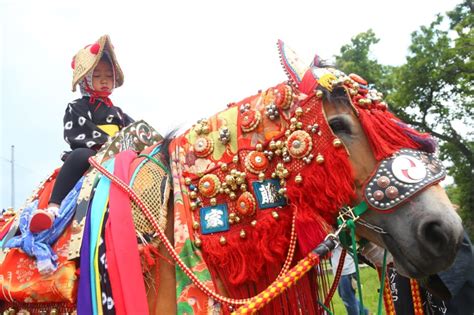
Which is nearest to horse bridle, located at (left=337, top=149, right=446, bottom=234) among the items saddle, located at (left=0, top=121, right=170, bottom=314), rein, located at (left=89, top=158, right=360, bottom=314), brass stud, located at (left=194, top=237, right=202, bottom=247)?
rein, located at (left=89, top=158, right=360, bottom=314)

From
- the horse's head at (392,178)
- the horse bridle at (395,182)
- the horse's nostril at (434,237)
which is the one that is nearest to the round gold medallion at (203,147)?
the horse's head at (392,178)

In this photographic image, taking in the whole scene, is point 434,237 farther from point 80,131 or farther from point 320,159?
point 80,131

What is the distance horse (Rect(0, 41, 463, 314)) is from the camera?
6.30 feet

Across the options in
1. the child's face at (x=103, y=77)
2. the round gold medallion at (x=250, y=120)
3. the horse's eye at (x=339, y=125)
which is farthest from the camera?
the child's face at (x=103, y=77)

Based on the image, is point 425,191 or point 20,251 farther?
point 20,251

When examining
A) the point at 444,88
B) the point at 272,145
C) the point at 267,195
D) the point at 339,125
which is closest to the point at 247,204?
the point at 267,195

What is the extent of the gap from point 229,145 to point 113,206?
640mm

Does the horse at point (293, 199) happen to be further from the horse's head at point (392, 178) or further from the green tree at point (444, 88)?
the green tree at point (444, 88)

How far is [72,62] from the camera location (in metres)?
3.26

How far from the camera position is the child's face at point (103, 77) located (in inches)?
126

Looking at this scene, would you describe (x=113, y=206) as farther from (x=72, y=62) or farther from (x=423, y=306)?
(x=423, y=306)

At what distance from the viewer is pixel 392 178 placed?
1.93 meters

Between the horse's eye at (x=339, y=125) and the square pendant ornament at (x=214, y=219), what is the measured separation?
0.64 metres

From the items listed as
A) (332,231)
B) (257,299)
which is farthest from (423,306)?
(257,299)
